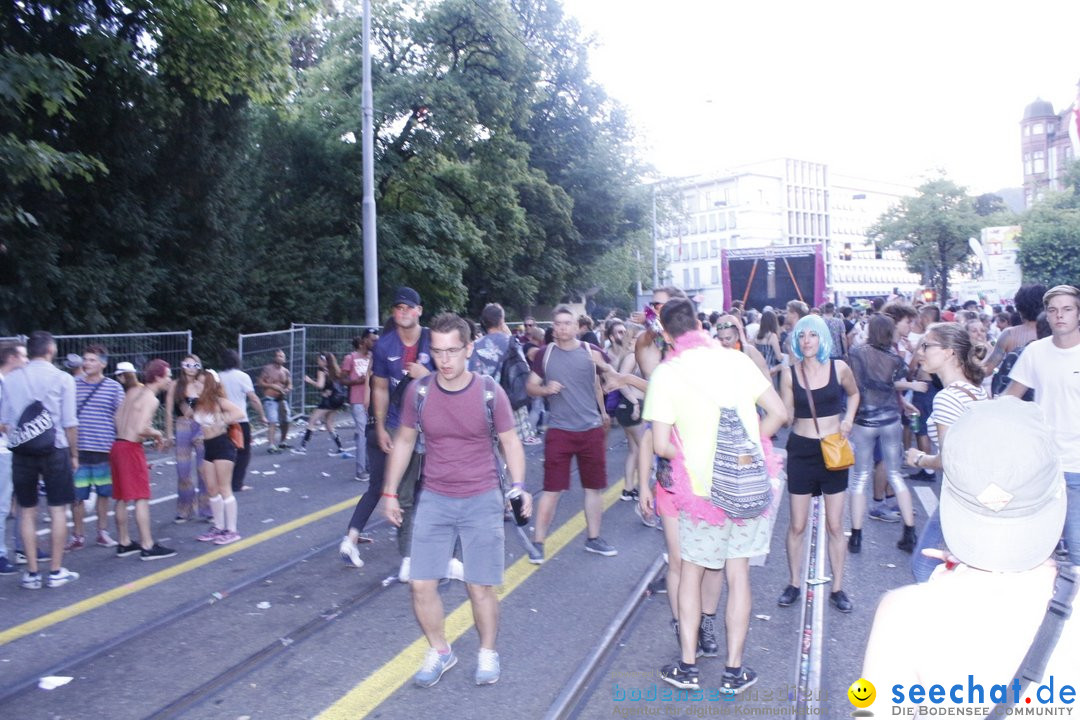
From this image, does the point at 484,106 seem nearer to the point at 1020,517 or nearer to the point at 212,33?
the point at 212,33

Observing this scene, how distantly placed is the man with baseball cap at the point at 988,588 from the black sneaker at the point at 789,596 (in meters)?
4.24

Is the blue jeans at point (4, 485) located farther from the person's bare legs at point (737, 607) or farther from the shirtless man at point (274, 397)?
the shirtless man at point (274, 397)

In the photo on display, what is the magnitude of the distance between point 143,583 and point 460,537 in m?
3.22

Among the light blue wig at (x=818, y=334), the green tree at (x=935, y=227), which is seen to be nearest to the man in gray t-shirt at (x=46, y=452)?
the light blue wig at (x=818, y=334)

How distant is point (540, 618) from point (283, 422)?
8.99m

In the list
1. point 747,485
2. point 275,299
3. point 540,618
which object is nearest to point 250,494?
point 540,618

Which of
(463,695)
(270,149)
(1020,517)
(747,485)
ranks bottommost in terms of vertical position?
(463,695)

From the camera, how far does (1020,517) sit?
5.84ft

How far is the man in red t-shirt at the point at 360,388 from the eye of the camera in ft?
37.5

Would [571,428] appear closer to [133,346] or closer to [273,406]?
[273,406]

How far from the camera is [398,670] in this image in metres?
5.01

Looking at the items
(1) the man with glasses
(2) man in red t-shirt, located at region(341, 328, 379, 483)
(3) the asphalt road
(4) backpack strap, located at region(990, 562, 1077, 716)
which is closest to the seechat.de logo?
(4) backpack strap, located at region(990, 562, 1077, 716)

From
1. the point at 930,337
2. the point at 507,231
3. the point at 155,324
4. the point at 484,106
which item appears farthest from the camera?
the point at 507,231

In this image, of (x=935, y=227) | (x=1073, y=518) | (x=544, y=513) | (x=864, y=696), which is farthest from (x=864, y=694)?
(x=935, y=227)
